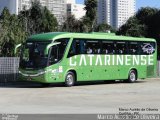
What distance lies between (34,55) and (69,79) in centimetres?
258

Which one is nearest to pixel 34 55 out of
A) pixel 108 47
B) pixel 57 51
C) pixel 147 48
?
pixel 57 51

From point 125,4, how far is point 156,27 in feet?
175

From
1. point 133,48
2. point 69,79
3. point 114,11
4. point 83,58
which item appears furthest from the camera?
point 114,11

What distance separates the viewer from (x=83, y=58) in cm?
2773

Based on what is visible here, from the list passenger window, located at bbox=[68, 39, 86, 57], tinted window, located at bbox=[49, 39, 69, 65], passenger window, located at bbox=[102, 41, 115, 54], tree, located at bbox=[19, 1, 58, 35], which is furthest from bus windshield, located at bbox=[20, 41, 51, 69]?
tree, located at bbox=[19, 1, 58, 35]

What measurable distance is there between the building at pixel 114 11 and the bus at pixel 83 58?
86.2m

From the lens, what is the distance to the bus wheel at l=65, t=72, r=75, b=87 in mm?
27014

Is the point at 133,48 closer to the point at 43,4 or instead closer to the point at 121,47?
the point at 121,47

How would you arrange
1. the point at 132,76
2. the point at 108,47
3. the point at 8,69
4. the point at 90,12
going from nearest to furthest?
the point at 108,47, the point at 8,69, the point at 132,76, the point at 90,12

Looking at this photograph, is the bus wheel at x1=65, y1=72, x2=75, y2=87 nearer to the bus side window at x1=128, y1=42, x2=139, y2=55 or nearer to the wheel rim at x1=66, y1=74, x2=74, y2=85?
the wheel rim at x1=66, y1=74, x2=74, y2=85

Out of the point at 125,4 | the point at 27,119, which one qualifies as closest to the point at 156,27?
the point at 125,4

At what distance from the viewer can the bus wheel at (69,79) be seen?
27.0 metres

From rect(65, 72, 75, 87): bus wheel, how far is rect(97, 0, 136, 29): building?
9123 cm

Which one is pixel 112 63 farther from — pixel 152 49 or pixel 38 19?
pixel 38 19
